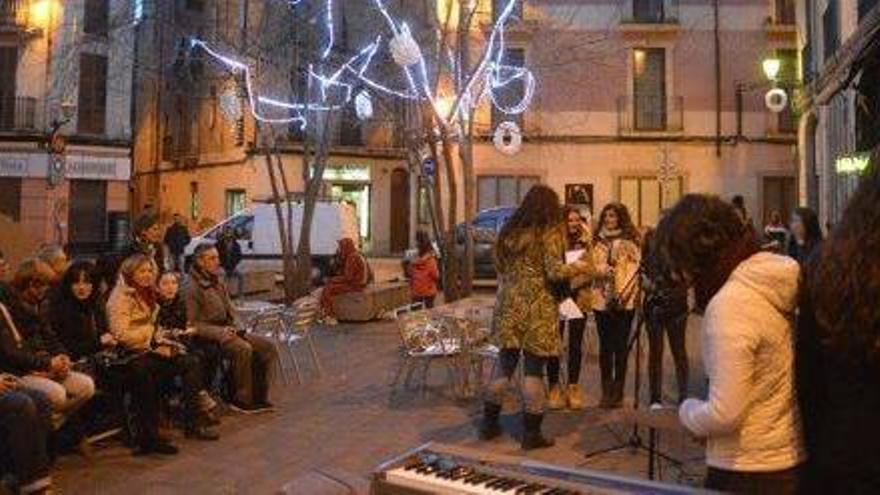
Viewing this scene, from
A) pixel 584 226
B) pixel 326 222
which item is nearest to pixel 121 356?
pixel 584 226

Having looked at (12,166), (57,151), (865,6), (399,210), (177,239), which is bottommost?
(177,239)

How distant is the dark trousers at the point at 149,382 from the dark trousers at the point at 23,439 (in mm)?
1328

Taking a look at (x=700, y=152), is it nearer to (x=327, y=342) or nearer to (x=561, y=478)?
(x=327, y=342)

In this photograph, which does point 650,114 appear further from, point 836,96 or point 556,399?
point 556,399

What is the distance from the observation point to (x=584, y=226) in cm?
783

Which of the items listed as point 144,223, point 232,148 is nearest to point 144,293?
point 144,223

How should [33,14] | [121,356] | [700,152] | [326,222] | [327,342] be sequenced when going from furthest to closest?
[33,14] < [700,152] < [326,222] < [327,342] < [121,356]

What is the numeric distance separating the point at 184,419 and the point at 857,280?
5952 mm

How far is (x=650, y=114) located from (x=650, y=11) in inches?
120

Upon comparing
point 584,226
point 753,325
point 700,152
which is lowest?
point 753,325

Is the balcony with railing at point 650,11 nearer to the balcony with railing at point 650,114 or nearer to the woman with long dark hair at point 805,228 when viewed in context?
the balcony with railing at point 650,114

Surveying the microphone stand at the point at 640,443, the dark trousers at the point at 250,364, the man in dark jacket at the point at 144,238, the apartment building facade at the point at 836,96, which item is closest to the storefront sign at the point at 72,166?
the apartment building facade at the point at 836,96

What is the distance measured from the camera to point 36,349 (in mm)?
6199

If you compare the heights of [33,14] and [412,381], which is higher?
[33,14]
